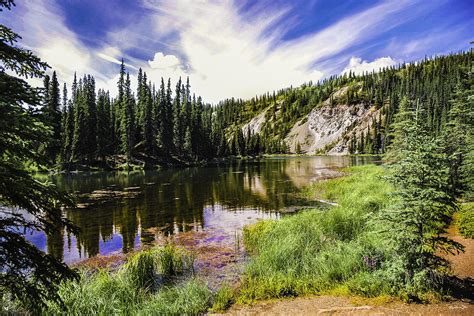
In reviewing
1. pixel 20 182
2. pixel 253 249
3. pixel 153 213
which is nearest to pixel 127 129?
pixel 153 213

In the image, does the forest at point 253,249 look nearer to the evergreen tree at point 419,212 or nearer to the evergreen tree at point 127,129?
the evergreen tree at point 419,212

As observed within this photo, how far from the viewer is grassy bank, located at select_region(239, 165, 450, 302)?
9.34 meters

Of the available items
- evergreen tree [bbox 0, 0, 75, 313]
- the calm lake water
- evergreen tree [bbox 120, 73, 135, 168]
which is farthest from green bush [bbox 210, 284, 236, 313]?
evergreen tree [bbox 120, 73, 135, 168]

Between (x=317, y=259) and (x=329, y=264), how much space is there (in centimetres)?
49

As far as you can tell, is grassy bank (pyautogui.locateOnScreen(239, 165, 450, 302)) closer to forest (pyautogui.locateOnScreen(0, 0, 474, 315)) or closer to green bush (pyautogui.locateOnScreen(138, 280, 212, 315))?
forest (pyautogui.locateOnScreen(0, 0, 474, 315))

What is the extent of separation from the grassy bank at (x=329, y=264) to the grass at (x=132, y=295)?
5.62 ft

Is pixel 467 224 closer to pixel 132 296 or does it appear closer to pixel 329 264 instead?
pixel 329 264

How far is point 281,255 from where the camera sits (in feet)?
39.8

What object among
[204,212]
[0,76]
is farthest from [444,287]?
[204,212]

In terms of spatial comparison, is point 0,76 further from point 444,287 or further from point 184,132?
point 184,132

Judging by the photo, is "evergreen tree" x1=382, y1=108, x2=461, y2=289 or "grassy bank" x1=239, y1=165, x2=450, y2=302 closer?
"evergreen tree" x1=382, y1=108, x2=461, y2=289

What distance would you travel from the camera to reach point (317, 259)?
11547 millimetres

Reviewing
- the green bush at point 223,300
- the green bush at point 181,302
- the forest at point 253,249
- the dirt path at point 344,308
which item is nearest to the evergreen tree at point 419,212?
the forest at point 253,249

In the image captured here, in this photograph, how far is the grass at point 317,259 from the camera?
994cm
